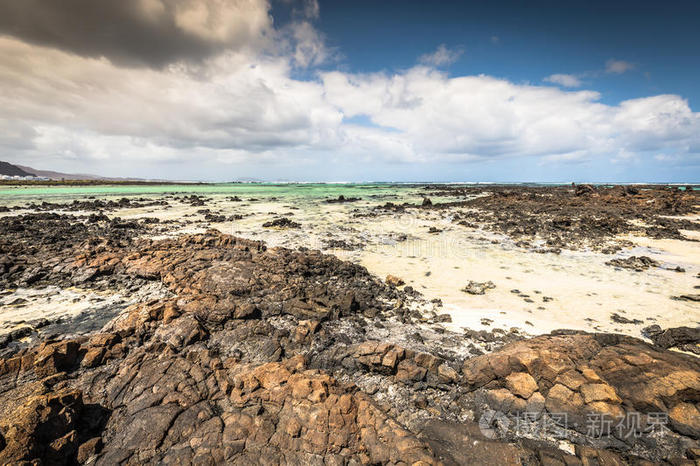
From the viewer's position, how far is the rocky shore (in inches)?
154

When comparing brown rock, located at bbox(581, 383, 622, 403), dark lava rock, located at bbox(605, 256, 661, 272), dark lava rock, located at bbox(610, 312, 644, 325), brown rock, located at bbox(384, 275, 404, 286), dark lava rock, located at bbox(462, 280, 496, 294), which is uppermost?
brown rock, located at bbox(581, 383, 622, 403)

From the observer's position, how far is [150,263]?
→ 11.0 meters

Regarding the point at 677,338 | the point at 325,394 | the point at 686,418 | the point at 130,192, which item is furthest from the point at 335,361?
the point at 130,192

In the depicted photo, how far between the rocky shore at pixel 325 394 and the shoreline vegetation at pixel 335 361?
0.03 meters

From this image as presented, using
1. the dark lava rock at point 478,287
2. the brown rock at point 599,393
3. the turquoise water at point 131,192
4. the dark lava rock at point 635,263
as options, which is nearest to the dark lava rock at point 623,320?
the dark lava rock at point 478,287

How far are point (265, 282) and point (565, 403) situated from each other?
847 cm

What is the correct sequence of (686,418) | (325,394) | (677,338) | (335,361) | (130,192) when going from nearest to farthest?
(686,418) → (325,394) → (335,361) → (677,338) → (130,192)

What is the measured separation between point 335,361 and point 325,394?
1.53m

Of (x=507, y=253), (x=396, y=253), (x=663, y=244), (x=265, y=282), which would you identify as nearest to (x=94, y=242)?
(x=265, y=282)

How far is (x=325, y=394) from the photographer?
182 inches

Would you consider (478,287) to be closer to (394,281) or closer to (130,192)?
(394,281)

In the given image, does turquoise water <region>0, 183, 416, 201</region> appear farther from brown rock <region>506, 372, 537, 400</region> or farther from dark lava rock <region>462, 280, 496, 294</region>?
brown rock <region>506, 372, 537, 400</region>

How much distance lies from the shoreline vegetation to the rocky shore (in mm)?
28

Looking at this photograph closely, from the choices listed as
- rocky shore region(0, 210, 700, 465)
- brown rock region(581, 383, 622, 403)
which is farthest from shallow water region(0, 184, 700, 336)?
brown rock region(581, 383, 622, 403)
